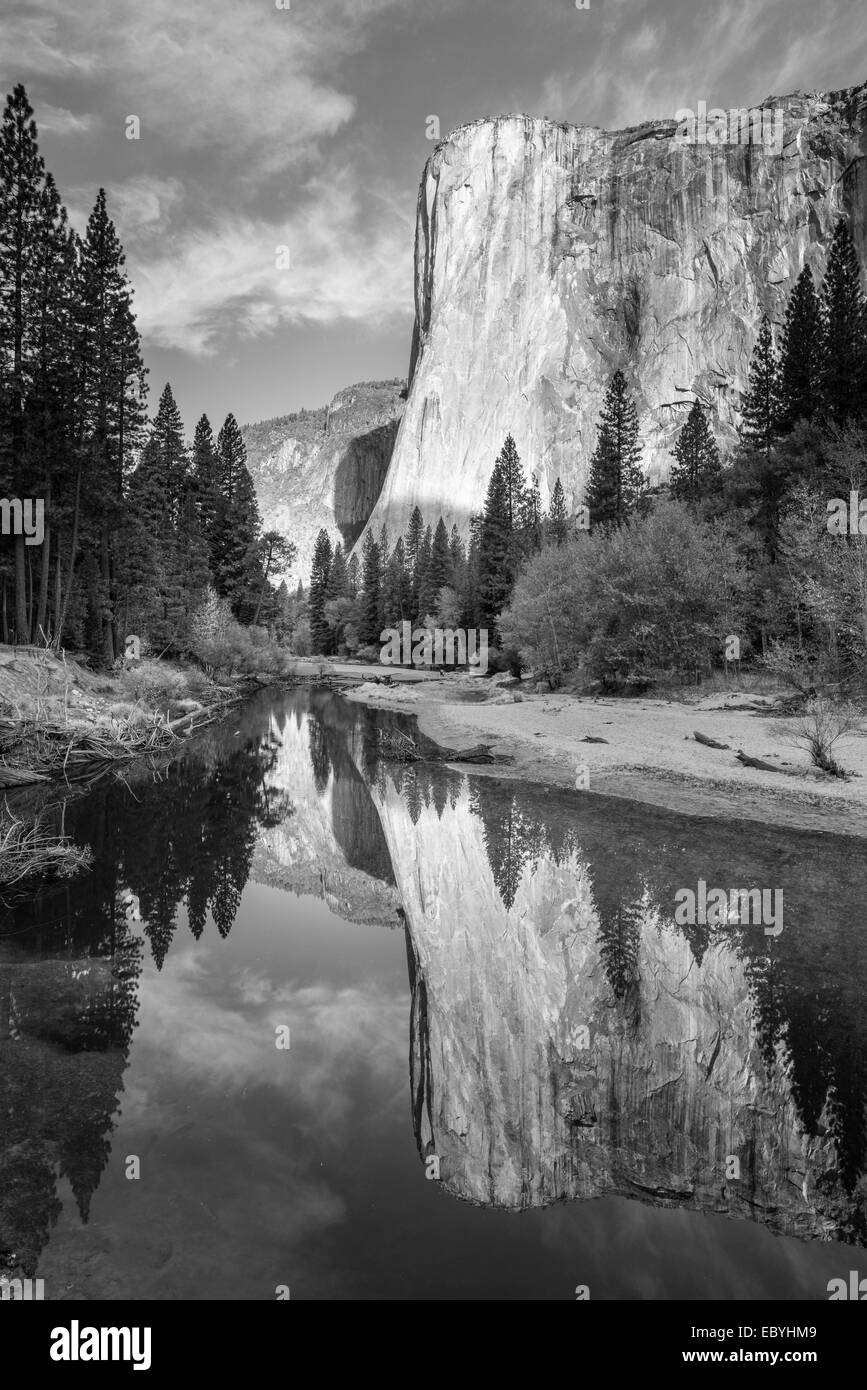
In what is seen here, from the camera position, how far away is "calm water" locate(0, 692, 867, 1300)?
3.95m

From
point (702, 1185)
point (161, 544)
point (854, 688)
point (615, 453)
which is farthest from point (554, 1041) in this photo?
point (615, 453)

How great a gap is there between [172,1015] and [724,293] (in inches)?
5301

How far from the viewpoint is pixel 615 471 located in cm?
5709

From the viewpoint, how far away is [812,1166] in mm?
4527

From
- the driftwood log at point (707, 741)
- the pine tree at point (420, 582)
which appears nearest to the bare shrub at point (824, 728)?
the driftwood log at point (707, 741)

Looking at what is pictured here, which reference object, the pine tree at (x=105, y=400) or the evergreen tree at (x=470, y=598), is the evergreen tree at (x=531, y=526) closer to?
the evergreen tree at (x=470, y=598)

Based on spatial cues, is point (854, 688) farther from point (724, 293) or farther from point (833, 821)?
point (724, 293)

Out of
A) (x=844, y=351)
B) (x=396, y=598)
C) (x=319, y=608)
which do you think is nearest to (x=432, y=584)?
(x=396, y=598)

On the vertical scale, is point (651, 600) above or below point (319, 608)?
below

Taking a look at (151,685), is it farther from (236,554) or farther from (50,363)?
(236,554)

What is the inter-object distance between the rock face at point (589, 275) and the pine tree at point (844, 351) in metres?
70.8

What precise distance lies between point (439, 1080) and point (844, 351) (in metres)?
39.2

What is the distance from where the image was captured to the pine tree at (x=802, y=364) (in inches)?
1416

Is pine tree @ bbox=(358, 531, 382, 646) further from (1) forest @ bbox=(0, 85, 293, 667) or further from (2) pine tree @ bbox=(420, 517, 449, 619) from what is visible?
(1) forest @ bbox=(0, 85, 293, 667)
